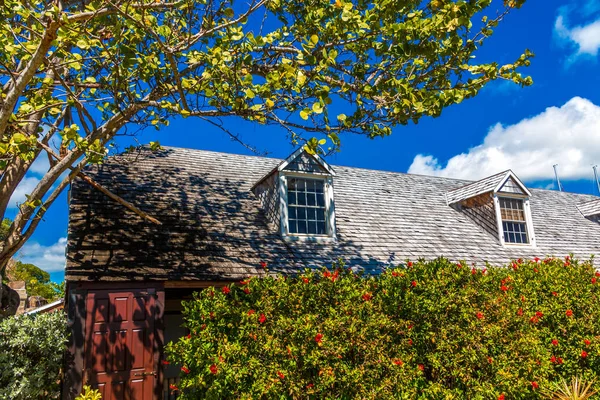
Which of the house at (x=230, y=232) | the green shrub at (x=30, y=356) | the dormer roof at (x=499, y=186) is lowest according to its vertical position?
the green shrub at (x=30, y=356)

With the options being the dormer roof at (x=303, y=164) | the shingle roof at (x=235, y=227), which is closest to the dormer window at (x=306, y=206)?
the dormer roof at (x=303, y=164)

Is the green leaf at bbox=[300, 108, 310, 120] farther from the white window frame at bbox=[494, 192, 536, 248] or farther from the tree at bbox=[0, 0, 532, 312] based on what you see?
the white window frame at bbox=[494, 192, 536, 248]

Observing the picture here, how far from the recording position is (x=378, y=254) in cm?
1216

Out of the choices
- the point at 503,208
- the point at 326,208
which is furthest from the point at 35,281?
the point at 503,208

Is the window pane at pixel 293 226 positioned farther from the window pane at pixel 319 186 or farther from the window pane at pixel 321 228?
the window pane at pixel 319 186

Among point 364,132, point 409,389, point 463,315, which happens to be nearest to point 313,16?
point 364,132

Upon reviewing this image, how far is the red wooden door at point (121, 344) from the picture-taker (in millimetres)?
8258

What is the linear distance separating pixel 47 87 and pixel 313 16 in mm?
4914

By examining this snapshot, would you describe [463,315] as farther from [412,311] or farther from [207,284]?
[207,284]

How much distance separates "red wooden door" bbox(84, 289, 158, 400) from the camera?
325 inches

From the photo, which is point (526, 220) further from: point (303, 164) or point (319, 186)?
point (303, 164)

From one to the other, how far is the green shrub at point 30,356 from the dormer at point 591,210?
2078 centimetres

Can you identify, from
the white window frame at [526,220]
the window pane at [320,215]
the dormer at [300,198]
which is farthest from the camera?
the white window frame at [526,220]

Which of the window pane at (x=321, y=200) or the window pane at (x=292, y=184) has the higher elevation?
the window pane at (x=292, y=184)
